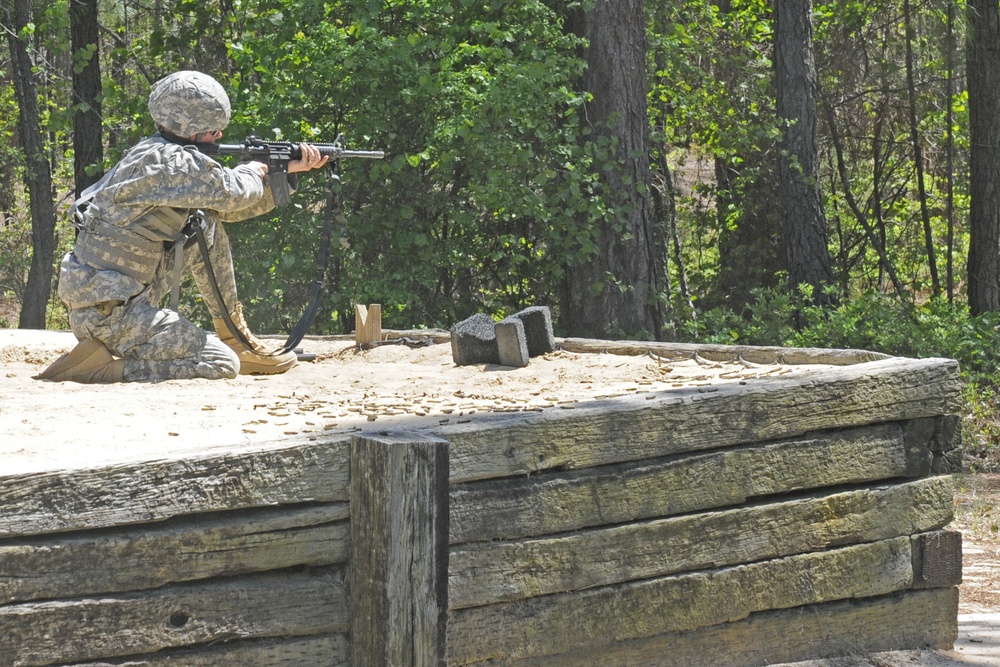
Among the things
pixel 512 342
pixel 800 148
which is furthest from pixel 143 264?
pixel 800 148

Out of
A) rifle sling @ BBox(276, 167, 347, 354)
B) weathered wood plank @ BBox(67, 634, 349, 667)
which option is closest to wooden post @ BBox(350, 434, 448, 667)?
weathered wood plank @ BBox(67, 634, 349, 667)

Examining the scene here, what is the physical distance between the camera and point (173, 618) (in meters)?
3.08

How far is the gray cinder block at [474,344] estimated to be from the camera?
6207mm

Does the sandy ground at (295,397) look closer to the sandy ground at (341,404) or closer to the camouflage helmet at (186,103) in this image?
the sandy ground at (341,404)

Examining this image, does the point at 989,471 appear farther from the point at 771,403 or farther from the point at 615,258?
the point at 771,403

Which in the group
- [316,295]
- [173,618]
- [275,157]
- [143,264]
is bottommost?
[173,618]

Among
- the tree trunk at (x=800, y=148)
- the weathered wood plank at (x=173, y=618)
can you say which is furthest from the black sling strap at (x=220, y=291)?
the tree trunk at (x=800, y=148)

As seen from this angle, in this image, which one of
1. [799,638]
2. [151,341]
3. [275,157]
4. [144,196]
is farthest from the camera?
[275,157]

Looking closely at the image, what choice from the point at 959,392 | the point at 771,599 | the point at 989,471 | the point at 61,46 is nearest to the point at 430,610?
the point at 771,599

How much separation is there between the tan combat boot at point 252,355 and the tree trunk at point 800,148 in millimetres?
6311

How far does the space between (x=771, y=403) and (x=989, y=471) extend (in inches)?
188

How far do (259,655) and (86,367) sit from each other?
9.54 feet

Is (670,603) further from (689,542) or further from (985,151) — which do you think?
(985,151)

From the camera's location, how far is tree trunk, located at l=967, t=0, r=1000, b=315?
36.2ft
